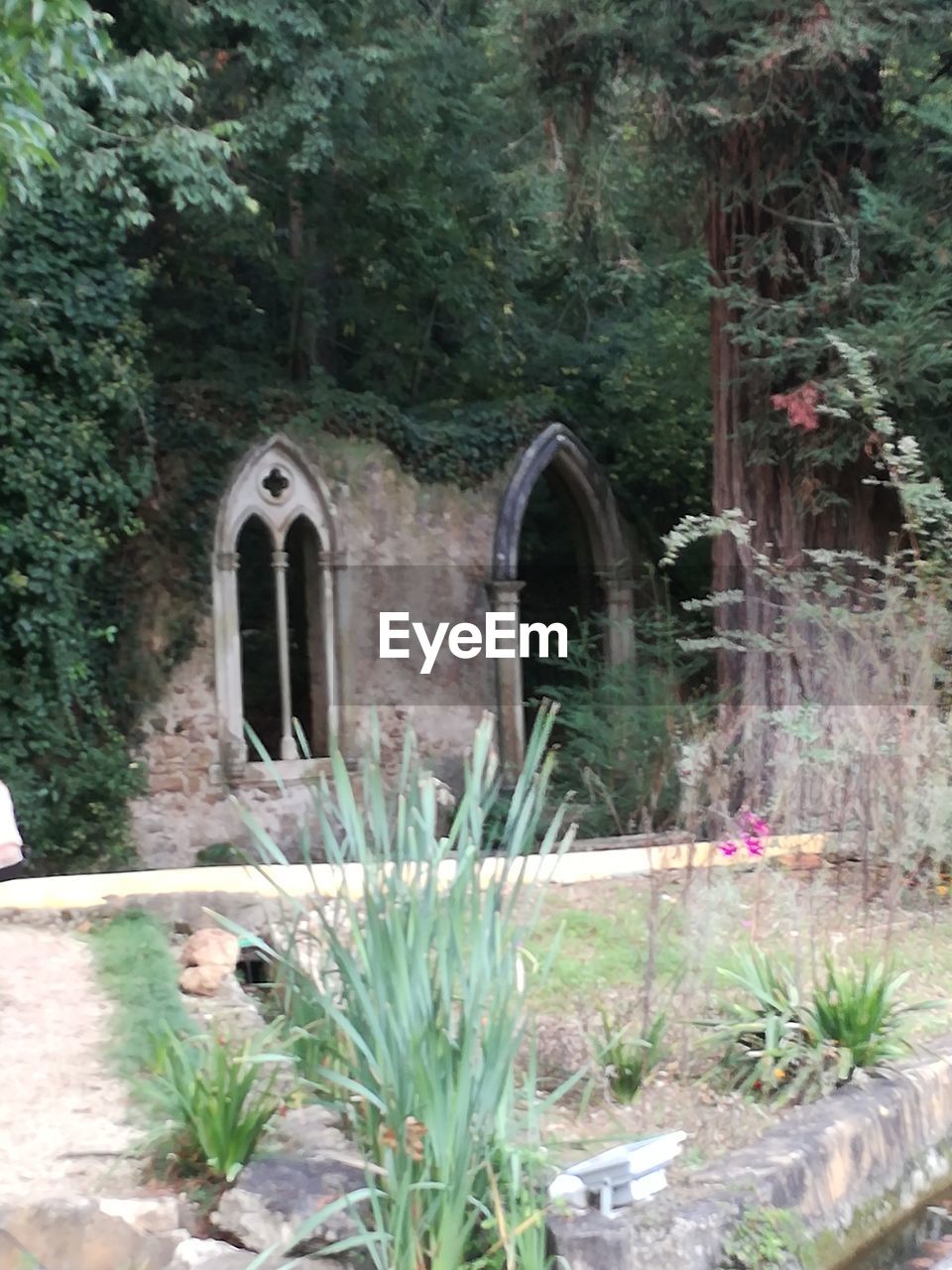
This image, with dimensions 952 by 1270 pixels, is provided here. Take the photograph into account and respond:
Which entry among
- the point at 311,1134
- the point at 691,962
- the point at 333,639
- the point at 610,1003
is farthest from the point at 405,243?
the point at 311,1134

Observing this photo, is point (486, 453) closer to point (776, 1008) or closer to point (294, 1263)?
point (776, 1008)

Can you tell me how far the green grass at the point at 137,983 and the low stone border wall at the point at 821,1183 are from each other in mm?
1101

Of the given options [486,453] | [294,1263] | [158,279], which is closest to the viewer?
[294,1263]

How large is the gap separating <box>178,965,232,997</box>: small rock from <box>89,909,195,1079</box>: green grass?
0.11 ft

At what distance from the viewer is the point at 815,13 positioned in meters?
5.64

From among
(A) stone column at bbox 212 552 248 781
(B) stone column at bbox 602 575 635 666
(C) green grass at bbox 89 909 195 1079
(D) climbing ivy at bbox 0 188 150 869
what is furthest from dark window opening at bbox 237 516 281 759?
(C) green grass at bbox 89 909 195 1079

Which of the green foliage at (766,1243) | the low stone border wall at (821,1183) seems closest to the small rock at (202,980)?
the low stone border wall at (821,1183)

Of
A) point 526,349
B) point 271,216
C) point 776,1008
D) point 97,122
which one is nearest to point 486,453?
point 526,349

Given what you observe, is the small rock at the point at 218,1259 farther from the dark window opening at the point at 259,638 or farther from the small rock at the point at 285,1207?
the dark window opening at the point at 259,638

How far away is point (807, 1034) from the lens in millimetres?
2916

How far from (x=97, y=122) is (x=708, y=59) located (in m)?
3.20

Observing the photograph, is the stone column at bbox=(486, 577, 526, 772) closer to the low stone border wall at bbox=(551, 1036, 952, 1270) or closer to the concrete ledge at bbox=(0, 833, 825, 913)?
the concrete ledge at bbox=(0, 833, 825, 913)

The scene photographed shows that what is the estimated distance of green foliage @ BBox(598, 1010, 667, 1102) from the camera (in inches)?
109

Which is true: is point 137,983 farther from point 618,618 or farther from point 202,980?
point 618,618
